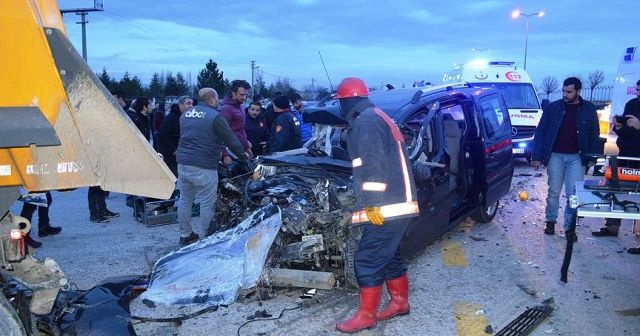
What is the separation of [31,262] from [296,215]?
2269mm

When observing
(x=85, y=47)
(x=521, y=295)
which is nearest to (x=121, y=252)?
(x=521, y=295)

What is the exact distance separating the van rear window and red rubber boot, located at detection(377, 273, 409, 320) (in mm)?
10095

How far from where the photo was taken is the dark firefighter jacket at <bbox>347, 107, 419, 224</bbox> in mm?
3986

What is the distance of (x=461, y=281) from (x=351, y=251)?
1.32 metres

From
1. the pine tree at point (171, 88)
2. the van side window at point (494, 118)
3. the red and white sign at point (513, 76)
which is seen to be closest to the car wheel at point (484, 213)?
the van side window at point (494, 118)

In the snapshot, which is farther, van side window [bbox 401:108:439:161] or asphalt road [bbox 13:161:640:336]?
van side window [bbox 401:108:439:161]

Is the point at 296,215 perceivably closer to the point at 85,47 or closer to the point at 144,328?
the point at 144,328

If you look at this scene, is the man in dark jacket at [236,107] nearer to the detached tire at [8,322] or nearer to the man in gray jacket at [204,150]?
the man in gray jacket at [204,150]

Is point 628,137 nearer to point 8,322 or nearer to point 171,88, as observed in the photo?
point 8,322

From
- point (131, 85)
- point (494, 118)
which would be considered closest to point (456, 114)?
point (494, 118)

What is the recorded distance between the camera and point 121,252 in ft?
20.3

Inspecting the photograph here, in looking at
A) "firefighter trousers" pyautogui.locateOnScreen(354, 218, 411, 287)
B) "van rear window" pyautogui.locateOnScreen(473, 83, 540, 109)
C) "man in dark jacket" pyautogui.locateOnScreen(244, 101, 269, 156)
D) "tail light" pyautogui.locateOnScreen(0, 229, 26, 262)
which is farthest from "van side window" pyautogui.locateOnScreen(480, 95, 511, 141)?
"van rear window" pyautogui.locateOnScreen(473, 83, 540, 109)

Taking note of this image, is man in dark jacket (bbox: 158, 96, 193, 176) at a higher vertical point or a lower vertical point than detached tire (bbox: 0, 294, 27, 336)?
higher

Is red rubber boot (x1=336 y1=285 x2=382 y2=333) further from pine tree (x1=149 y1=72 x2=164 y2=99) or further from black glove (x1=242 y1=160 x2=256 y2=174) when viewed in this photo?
pine tree (x1=149 y1=72 x2=164 y2=99)
